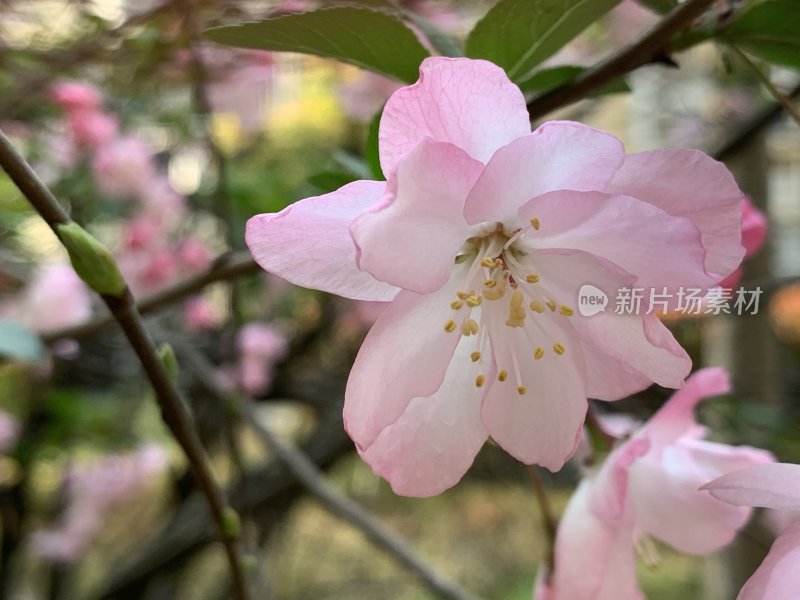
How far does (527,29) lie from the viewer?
0.83 feet

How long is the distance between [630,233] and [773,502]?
0.29 feet

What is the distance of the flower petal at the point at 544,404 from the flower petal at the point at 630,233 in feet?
0.12

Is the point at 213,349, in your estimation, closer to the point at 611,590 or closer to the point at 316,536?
the point at 316,536

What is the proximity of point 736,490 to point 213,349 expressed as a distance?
1207 millimetres

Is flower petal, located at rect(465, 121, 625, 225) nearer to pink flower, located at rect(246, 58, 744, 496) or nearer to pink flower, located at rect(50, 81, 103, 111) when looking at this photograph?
pink flower, located at rect(246, 58, 744, 496)

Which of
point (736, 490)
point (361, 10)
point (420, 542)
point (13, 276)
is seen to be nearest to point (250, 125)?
point (13, 276)

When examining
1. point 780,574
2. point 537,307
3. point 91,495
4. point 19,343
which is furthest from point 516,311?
point 91,495

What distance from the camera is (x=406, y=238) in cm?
21

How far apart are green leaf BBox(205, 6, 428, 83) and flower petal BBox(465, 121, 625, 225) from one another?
0.08 meters

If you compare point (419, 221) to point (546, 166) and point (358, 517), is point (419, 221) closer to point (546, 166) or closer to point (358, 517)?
point (546, 166)

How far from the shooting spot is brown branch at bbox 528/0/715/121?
0.25 m

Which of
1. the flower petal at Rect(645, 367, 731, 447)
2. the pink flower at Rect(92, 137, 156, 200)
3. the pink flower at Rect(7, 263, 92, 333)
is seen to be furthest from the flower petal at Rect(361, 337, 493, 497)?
the pink flower at Rect(92, 137, 156, 200)

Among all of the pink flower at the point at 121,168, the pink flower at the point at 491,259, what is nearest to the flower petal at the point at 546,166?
the pink flower at the point at 491,259

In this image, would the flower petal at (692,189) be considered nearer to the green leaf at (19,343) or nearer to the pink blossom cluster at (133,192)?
the green leaf at (19,343)
